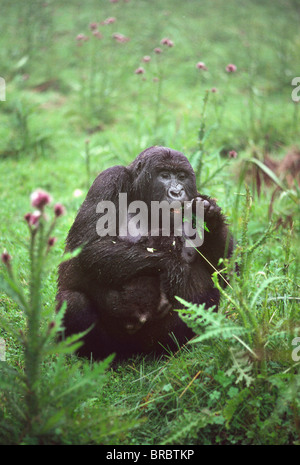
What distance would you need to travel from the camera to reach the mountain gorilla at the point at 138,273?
105 inches

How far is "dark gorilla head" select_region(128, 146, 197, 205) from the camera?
2.88m

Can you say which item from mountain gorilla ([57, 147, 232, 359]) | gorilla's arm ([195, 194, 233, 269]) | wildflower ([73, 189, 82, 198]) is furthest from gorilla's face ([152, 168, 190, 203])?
wildflower ([73, 189, 82, 198])

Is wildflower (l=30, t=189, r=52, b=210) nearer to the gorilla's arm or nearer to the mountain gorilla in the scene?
the mountain gorilla

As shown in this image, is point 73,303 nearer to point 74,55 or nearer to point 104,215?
point 104,215

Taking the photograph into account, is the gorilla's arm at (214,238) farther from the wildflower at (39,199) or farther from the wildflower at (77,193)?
the wildflower at (77,193)

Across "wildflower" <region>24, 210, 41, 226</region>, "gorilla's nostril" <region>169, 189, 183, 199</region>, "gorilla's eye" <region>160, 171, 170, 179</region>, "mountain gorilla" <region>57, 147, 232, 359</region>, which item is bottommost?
"mountain gorilla" <region>57, 147, 232, 359</region>

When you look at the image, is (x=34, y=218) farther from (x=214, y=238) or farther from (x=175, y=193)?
(x=214, y=238)

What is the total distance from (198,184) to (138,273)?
1.81m

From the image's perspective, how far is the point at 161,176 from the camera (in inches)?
114

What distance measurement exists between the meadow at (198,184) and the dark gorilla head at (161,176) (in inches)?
17.2

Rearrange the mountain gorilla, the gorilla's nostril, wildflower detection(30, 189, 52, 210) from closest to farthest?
wildflower detection(30, 189, 52, 210), the mountain gorilla, the gorilla's nostril

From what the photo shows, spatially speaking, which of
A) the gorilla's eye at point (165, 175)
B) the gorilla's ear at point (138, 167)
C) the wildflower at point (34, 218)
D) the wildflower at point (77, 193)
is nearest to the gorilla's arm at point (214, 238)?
the gorilla's eye at point (165, 175)

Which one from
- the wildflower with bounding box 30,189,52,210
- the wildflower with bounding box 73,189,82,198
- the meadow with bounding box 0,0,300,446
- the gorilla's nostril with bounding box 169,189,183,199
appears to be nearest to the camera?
the wildflower with bounding box 30,189,52,210

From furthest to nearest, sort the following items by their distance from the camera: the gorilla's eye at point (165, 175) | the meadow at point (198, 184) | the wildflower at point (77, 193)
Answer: the wildflower at point (77, 193) < the gorilla's eye at point (165, 175) < the meadow at point (198, 184)
